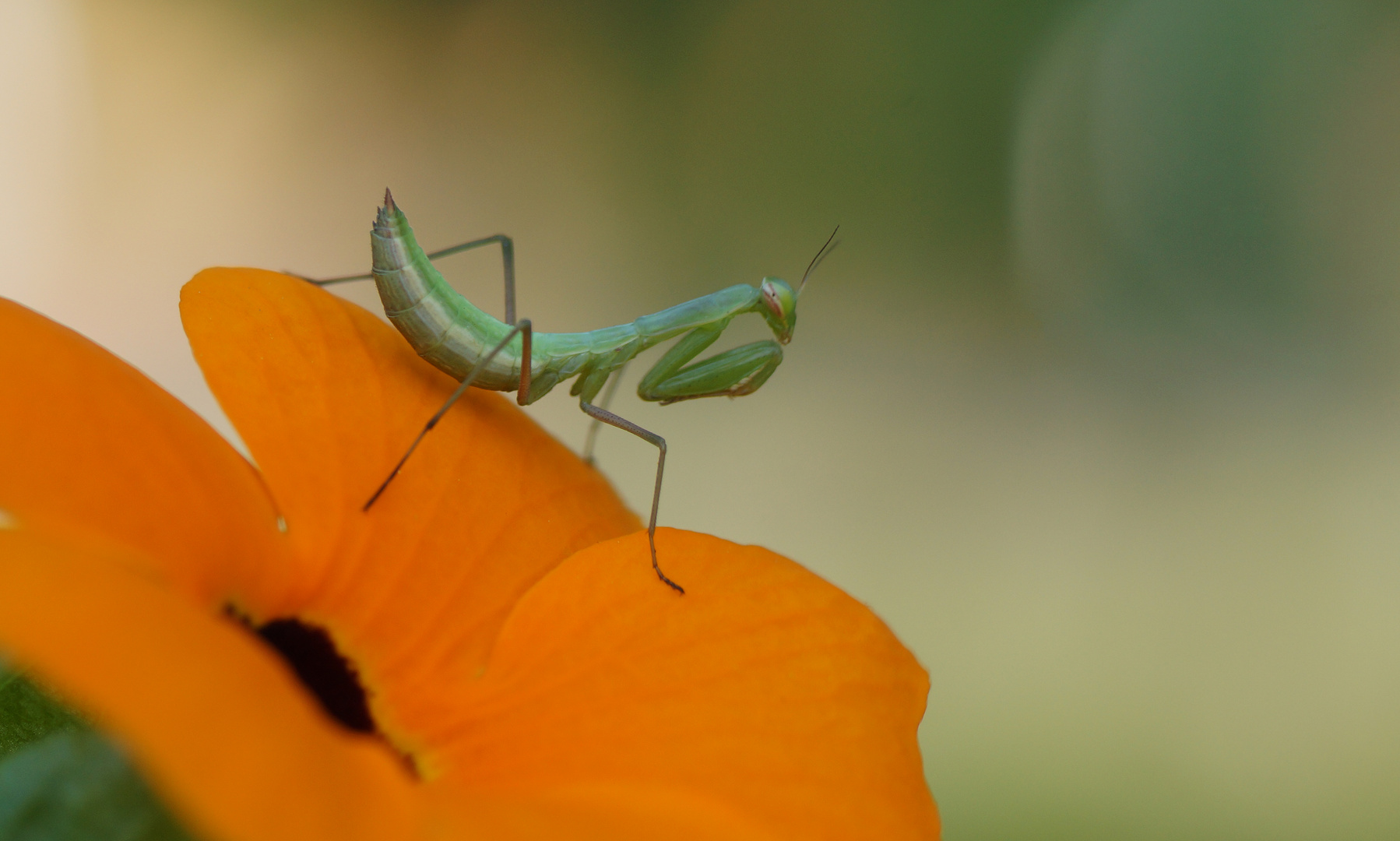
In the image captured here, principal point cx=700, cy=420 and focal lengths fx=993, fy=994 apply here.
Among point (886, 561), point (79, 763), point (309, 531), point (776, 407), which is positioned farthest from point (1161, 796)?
point (79, 763)

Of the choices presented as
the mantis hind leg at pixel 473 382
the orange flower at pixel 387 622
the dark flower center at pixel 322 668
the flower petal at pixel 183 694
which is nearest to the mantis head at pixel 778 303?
the mantis hind leg at pixel 473 382

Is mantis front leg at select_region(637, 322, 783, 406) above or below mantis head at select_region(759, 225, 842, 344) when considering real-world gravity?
below

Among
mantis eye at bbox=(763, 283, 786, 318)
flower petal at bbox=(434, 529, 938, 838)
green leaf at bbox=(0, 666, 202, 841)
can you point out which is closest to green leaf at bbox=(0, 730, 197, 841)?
green leaf at bbox=(0, 666, 202, 841)

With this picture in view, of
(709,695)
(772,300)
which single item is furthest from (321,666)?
(772,300)

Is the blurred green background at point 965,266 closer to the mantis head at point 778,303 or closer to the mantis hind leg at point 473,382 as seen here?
the mantis head at point 778,303

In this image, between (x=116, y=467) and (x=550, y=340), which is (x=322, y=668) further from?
(x=550, y=340)

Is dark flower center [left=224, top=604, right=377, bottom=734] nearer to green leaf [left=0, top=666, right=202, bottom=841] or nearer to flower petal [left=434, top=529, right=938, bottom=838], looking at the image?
flower petal [left=434, top=529, right=938, bottom=838]

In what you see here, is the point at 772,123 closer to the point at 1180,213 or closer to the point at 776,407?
the point at 776,407
